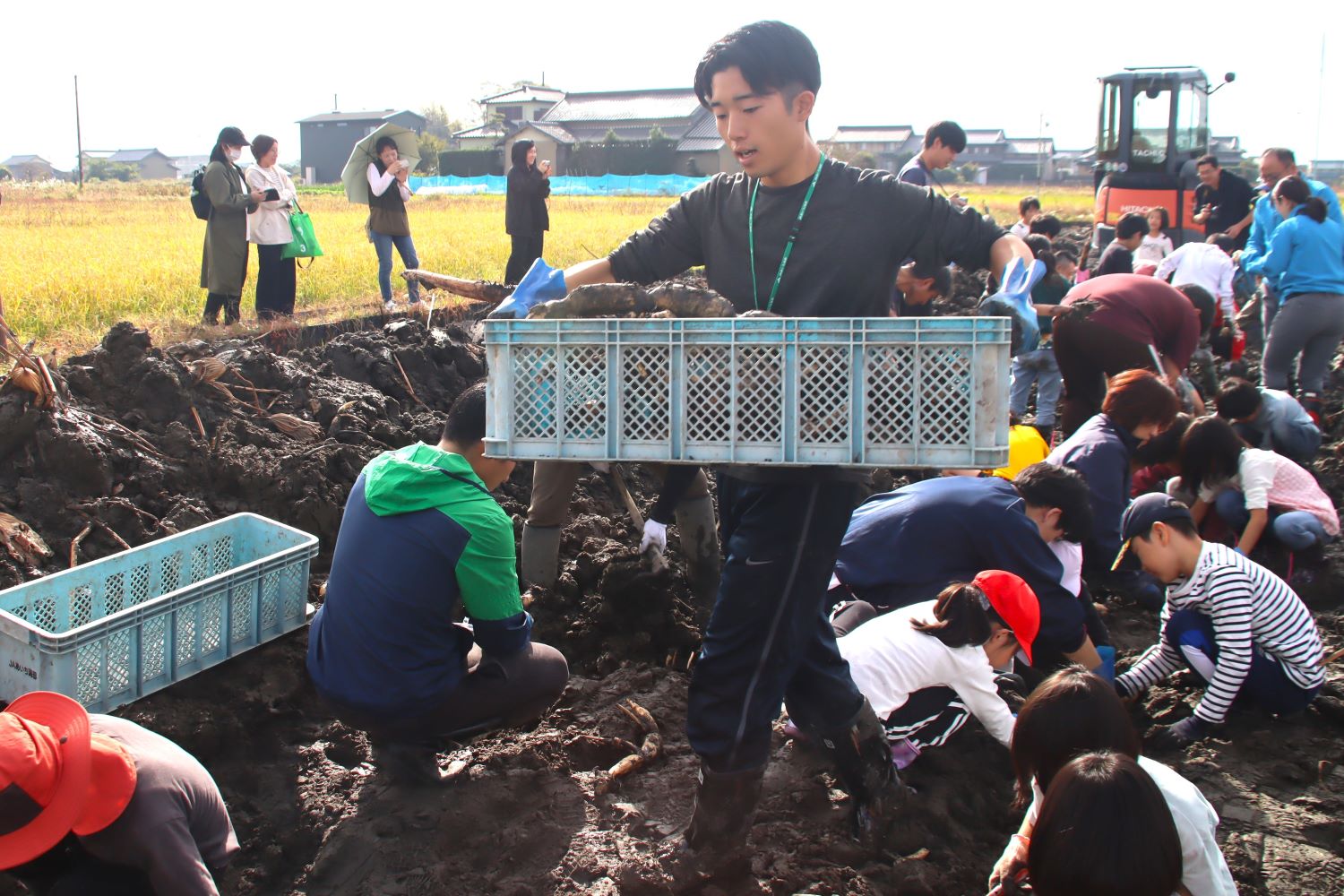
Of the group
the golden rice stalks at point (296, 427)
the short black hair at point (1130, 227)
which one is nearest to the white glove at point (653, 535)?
the golden rice stalks at point (296, 427)

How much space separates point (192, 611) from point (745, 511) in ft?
6.00

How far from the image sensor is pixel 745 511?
8.53 ft

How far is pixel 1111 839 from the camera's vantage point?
1.89 meters

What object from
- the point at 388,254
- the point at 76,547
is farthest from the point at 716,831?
the point at 388,254

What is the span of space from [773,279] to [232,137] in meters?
6.27

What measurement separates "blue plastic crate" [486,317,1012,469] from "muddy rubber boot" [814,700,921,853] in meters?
1.01

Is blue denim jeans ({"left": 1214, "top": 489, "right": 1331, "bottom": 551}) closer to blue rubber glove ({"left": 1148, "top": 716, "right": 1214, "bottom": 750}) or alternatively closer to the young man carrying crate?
blue rubber glove ({"left": 1148, "top": 716, "right": 1214, "bottom": 750})

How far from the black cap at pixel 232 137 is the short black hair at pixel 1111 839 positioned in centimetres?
727

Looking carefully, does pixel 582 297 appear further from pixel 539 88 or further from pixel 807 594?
pixel 539 88

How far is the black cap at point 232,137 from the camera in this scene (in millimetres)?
7531

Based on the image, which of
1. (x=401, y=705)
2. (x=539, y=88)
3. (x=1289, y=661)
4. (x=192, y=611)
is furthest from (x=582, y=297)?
(x=539, y=88)

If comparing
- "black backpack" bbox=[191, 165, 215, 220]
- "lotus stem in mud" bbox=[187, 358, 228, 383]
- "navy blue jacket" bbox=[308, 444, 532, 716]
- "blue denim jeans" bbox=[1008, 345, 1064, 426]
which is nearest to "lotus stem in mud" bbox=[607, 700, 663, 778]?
"navy blue jacket" bbox=[308, 444, 532, 716]

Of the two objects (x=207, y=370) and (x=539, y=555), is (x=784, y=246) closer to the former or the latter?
(x=539, y=555)

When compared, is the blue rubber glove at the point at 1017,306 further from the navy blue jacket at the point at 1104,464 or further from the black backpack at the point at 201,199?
the black backpack at the point at 201,199
